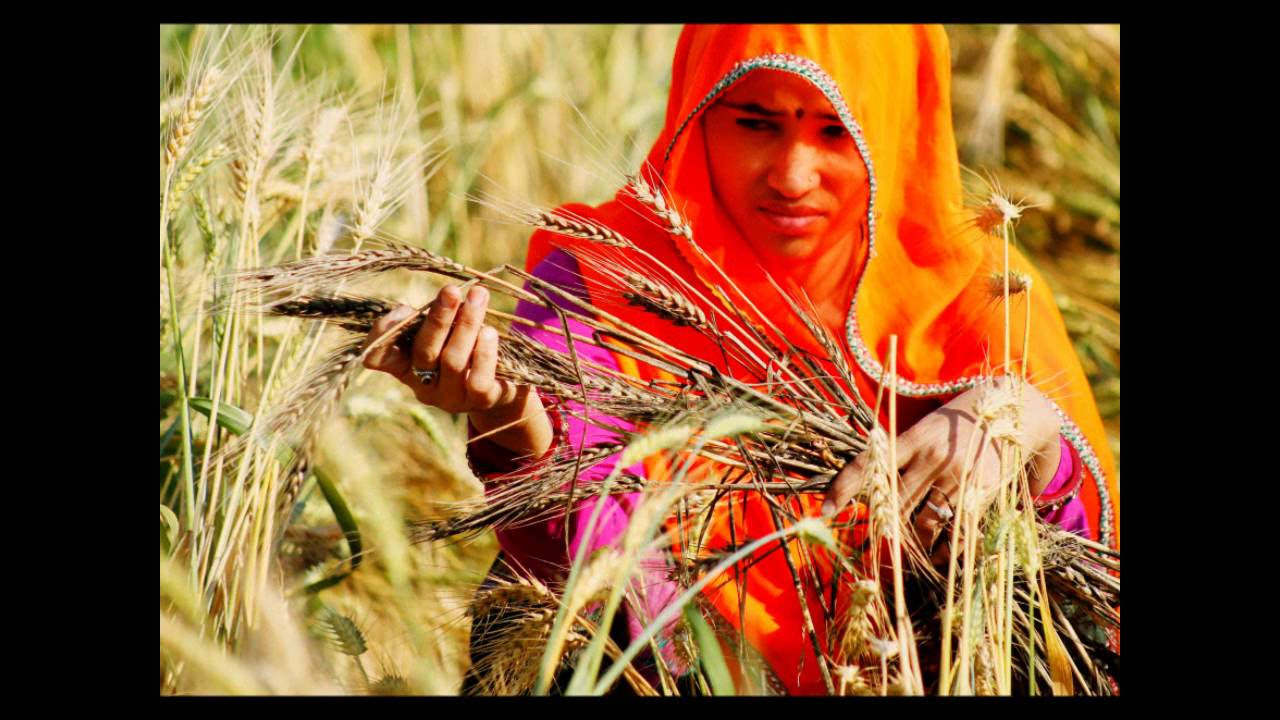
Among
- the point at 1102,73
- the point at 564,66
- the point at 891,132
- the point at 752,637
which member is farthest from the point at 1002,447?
the point at 1102,73

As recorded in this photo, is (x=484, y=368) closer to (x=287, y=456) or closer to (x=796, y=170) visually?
(x=287, y=456)

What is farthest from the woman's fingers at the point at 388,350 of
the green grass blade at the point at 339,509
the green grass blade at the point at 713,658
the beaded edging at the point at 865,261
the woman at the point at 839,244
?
the beaded edging at the point at 865,261

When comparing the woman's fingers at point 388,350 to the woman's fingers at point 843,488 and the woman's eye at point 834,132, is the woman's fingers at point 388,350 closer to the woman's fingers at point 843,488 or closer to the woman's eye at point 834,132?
the woman's fingers at point 843,488

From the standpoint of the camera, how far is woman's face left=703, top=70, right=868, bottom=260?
5.19 ft

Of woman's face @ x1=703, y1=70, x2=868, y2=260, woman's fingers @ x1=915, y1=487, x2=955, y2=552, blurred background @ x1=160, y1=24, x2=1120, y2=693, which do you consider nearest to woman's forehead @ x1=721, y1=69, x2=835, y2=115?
woman's face @ x1=703, y1=70, x2=868, y2=260

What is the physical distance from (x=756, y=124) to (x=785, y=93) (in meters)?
0.07

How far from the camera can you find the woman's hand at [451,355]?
112cm

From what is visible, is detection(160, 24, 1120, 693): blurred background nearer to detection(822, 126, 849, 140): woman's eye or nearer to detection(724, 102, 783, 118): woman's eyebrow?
detection(724, 102, 783, 118): woman's eyebrow

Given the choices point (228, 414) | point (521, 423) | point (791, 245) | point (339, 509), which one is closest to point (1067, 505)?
point (791, 245)

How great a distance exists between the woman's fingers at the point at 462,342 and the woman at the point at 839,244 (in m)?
0.24

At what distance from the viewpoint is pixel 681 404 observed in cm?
114

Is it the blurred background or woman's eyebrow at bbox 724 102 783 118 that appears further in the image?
the blurred background

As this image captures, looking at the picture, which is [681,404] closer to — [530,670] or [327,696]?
[530,670]

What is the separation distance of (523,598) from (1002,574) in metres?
0.51
